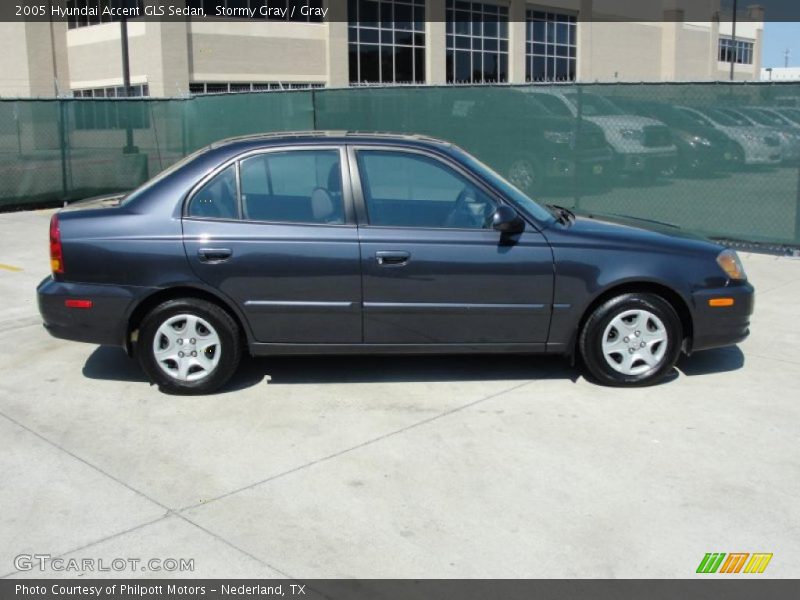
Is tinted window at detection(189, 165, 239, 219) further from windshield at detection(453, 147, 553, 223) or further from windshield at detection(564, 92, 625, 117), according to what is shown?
windshield at detection(564, 92, 625, 117)

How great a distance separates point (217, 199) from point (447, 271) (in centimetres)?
155

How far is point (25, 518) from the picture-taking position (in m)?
4.25

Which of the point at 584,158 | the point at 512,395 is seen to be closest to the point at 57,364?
the point at 512,395

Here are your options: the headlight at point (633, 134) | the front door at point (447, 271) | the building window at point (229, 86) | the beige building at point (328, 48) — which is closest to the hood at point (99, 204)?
the front door at point (447, 271)

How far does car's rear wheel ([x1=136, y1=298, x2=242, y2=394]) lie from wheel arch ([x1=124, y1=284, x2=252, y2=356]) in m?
0.04

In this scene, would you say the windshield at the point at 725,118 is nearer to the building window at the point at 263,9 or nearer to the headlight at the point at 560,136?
the headlight at the point at 560,136

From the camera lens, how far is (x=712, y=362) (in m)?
6.63

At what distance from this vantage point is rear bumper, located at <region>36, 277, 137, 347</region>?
578cm

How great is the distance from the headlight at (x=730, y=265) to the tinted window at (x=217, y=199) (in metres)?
3.19

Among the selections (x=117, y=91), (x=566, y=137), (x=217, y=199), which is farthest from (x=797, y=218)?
(x=117, y=91)

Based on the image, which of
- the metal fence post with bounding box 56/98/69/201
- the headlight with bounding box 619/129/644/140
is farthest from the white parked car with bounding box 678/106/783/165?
the metal fence post with bounding box 56/98/69/201

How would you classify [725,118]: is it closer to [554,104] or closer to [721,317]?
[554,104]
